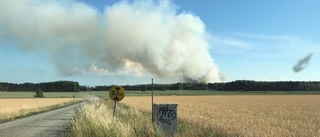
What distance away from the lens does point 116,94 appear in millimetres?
19031

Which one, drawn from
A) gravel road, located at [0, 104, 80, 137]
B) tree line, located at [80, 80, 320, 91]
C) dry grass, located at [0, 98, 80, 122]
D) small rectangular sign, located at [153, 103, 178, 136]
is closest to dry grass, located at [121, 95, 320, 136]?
small rectangular sign, located at [153, 103, 178, 136]

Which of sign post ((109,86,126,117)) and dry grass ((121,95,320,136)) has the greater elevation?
sign post ((109,86,126,117))

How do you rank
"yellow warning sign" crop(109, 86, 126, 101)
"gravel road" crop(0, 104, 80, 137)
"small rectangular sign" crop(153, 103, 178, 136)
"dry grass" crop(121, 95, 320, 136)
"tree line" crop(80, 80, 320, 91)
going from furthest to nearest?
1. "tree line" crop(80, 80, 320, 91)
2. "yellow warning sign" crop(109, 86, 126, 101)
3. "gravel road" crop(0, 104, 80, 137)
4. "dry grass" crop(121, 95, 320, 136)
5. "small rectangular sign" crop(153, 103, 178, 136)

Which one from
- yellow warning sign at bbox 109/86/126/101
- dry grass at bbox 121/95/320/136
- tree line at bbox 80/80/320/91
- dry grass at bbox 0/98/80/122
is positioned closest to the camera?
dry grass at bbox 121/95/320/136

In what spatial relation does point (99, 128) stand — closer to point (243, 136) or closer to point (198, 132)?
point (198, 132)

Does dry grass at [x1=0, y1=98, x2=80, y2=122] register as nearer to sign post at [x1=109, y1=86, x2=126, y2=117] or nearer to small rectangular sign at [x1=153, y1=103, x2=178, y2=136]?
sign post at [x1=109, y1=86, x2=126, y2=117]

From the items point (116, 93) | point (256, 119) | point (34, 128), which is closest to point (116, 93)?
point (116, 93)

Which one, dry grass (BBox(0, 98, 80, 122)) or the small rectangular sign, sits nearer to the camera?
the small rectangular sign

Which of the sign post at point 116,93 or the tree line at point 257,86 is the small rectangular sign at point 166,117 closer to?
the sign post at point 116,93

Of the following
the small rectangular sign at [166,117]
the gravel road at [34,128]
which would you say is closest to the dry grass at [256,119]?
the small rectangular sign at [166,117]

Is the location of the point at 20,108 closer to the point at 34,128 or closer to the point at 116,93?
the point at 34,128

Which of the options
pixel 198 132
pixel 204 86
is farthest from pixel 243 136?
pixel 204 86

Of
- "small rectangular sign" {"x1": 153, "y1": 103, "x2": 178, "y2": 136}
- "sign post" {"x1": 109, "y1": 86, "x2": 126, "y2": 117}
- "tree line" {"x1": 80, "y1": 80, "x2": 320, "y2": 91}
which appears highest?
"tree line" {"x1": 80, "y1": 80, "x2": 320, "y2": 91}

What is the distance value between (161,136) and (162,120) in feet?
4.80
